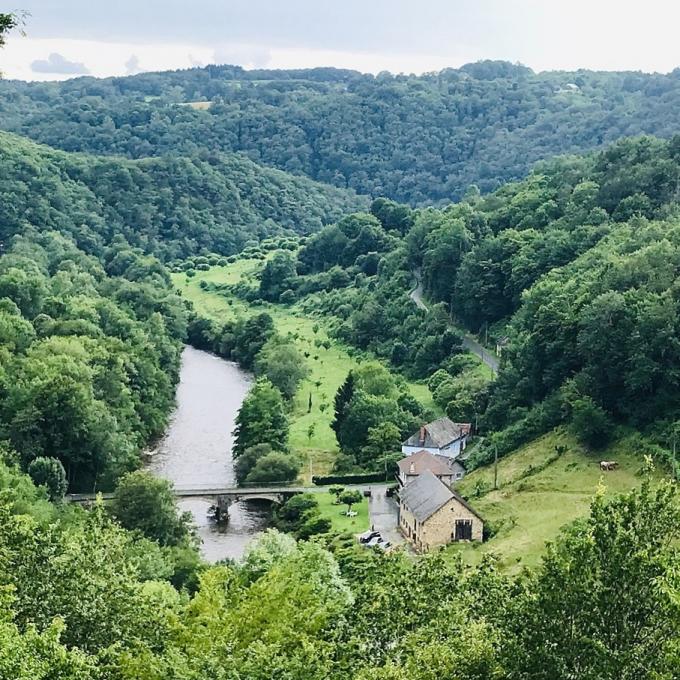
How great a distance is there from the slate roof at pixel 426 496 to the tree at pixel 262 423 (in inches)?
667

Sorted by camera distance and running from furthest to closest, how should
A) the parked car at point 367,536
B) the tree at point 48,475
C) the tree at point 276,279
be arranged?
1. the tree at point 276,279
2. the tree at point 48,475
3. the parked car at point 367,536

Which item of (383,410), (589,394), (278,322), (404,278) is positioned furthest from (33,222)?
(589,394)

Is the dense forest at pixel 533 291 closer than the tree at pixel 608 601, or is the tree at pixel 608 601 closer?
the tree at pixel 608 601

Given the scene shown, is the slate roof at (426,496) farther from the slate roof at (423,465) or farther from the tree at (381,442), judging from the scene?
the tree at (381,442)

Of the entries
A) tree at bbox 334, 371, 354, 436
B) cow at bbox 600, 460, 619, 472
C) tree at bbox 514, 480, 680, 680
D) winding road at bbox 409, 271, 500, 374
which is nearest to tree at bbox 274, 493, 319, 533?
tree at bbox 334, 371, 354, 436

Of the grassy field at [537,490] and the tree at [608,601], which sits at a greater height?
the tree at [608,601]

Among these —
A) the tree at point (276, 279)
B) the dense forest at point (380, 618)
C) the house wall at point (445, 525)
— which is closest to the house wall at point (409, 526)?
the house wall at point (445, 525)

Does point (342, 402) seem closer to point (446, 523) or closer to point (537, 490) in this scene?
point (537, 490)

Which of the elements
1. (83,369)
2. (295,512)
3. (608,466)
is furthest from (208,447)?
(608,466)

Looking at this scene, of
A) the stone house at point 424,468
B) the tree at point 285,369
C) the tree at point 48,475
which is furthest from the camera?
the tree at point 285,369

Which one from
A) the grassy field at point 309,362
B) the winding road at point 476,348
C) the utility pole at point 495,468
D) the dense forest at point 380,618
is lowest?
the grassy field at point 309,362

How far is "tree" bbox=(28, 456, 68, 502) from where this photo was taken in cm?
6378

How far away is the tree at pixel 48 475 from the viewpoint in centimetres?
6378

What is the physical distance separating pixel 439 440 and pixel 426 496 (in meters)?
16.2
